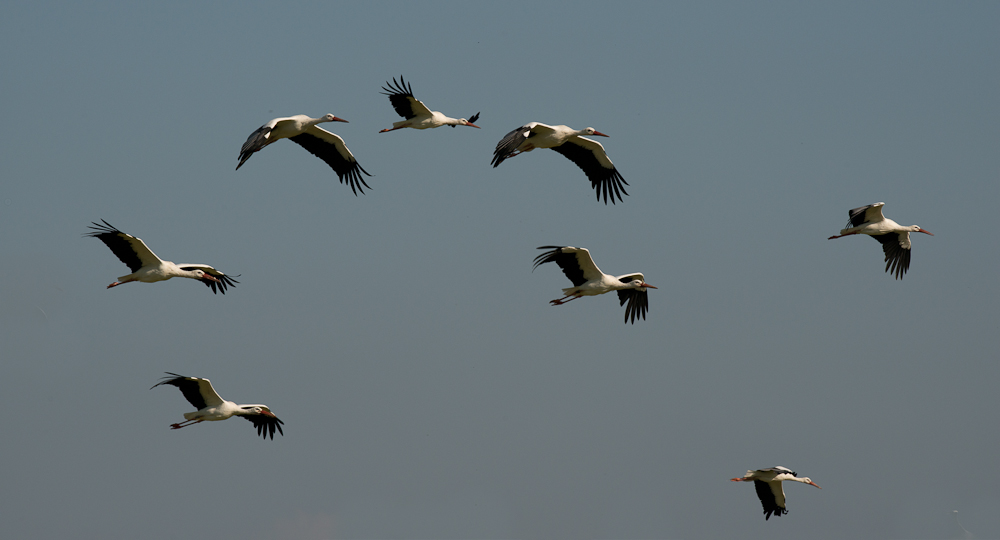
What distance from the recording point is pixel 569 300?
70.9ft

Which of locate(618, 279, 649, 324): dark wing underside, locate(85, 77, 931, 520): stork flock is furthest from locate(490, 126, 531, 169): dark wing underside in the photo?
locate(618, 279, 649, 324): dark wing underside

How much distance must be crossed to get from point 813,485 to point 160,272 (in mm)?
15449

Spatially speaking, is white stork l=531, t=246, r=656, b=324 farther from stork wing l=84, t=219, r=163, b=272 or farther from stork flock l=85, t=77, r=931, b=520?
A: stork wing l=84, t=219, r=163, b=272

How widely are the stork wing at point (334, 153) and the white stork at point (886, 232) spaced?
37.1ft

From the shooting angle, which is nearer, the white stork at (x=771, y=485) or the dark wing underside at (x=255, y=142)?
the dark wing underside at (x=255, y=142)

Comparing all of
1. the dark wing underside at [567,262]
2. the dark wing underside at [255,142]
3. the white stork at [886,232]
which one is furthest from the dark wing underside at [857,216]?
the dark wing underside at [255,142]

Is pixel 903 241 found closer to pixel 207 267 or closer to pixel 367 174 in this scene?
pixel 367 174

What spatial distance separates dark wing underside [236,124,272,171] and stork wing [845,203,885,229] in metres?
13.3

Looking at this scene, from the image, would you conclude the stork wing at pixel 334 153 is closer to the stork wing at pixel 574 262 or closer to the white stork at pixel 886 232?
the stork wing at pixel 574 262

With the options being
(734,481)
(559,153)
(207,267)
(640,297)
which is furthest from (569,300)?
(207,267)

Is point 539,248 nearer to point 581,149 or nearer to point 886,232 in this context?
point 581,149

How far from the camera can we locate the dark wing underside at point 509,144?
61.8 feet

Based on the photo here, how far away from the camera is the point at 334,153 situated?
23.2 metres

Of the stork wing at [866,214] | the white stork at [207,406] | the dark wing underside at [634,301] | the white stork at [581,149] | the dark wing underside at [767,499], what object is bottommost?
the dark wing underside at [767,499]
